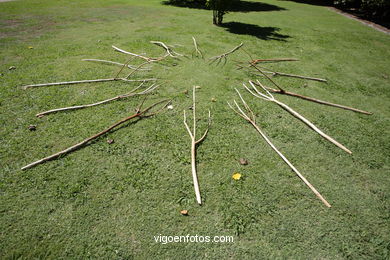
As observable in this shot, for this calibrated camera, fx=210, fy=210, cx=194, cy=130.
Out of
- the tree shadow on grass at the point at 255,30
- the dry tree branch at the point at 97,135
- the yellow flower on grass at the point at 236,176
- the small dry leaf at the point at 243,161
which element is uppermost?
the tree shadow on grass at the point at 255,30

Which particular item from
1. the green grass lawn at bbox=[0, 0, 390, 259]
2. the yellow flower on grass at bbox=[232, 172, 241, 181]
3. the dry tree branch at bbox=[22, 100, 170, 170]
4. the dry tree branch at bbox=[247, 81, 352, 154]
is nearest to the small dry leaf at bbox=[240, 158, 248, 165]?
the green grass lawn at bbox=[0, 0, 390, 259]

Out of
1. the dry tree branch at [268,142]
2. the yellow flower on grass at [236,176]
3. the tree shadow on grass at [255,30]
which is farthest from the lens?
the tree shadow on grass at [255,30]

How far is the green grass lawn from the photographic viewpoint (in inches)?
72.8

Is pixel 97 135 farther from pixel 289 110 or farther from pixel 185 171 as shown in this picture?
pixel 289 110

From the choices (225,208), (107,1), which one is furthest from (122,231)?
(107,1)

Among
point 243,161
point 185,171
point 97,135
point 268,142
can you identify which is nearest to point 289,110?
point 268,142

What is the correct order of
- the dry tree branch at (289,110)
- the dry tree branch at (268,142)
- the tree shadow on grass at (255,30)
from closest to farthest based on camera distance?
the dry tree branch at (268,142), the dry tree branch at (289,110), the tree shadow on grass at (255,30)

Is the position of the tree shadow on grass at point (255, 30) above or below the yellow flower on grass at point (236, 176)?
above

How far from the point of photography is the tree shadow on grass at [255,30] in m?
7.54

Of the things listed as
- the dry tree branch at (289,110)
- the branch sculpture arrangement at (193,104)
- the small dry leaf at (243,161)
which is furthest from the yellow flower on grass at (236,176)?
the dry tree branch at (289,110)

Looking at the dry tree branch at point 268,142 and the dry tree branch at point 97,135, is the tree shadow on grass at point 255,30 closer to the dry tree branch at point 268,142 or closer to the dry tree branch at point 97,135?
the dry tree branch at point 268,142

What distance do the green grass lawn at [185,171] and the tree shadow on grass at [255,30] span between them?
289 cm

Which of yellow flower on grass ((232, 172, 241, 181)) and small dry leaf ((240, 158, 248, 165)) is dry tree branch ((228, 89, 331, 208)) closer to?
small dry leaf ((240, 158, 248, 165))

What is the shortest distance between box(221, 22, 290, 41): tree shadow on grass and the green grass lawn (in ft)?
9.47
